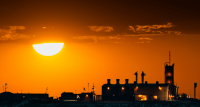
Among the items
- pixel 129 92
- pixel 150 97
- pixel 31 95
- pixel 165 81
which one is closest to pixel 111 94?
pixel 129 92

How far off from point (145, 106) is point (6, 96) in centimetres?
10520

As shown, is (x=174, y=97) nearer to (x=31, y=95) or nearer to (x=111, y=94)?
(x=111, y=94)

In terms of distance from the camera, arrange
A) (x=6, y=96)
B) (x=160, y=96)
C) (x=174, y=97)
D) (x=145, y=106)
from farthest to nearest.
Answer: (x=6, y=96) < (x=174, y=97) < (x=160, y=96) < (x=145, y=106)

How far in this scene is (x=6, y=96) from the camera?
636ft

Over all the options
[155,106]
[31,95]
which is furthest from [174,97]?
[31,95]

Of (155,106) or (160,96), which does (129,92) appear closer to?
(160,96)

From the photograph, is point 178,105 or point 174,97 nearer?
point 178,105

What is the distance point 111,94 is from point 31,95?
67.5 m

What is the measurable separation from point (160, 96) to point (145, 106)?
25.5 m

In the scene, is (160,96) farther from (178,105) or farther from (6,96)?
(6,96)

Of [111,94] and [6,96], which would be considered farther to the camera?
[6,96]

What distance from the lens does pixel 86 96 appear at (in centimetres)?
15475

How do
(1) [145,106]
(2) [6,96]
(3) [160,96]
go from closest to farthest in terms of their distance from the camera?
(1) [145,106]
(3) [160,96]
(2) [6,96]

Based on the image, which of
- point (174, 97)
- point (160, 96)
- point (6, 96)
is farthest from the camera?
point (6, 96)
